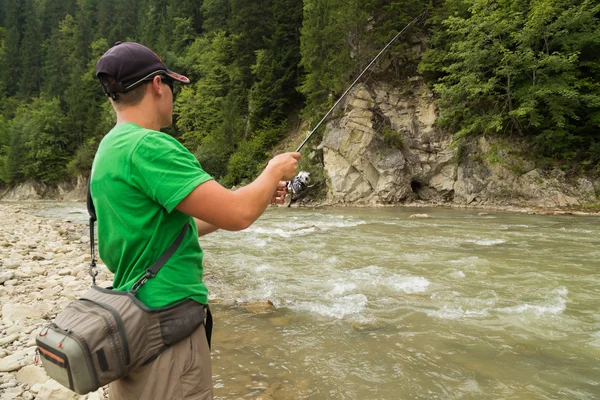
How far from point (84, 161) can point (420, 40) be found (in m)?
38.2

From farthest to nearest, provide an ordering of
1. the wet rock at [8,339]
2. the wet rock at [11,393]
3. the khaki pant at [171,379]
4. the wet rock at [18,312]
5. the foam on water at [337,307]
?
the foam on water at [337,307], the wet rock at [18,312], the wet rock at [8,339], the wet rock at [11,393], the khaki pant at [171,379]

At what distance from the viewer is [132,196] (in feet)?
4.33

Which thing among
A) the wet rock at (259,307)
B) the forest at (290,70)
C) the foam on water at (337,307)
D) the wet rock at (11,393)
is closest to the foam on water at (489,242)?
the foam on water at (337,307)

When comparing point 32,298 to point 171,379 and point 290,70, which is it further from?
point 290,70

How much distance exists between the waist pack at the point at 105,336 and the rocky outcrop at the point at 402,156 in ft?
65.9

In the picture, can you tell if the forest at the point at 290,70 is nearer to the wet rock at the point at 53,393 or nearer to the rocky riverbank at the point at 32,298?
the rocky riverbank at the point at 32,298

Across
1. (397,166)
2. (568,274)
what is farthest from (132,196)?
(397,166)

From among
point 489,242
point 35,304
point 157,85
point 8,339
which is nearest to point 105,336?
point 157,85

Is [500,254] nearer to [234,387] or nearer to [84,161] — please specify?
[234,387]

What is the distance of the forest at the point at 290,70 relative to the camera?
17047mm

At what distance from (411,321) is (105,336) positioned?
A: 13.5ft

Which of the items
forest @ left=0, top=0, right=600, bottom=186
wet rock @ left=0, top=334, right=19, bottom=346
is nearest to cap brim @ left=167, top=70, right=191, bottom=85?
wet rock @ left=0, top=334, right=19, bottom=346

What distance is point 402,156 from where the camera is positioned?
71.5 ft

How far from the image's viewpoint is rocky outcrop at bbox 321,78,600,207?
770 inches
